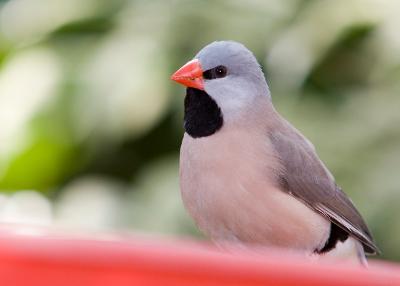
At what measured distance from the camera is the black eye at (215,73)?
5.29ft

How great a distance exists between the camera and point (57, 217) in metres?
3.08

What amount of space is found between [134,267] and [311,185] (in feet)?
4.56

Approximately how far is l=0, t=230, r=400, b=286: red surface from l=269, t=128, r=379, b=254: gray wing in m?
1.28

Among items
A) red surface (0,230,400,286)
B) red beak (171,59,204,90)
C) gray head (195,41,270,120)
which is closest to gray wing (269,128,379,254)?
gray head (195,41,270,120)

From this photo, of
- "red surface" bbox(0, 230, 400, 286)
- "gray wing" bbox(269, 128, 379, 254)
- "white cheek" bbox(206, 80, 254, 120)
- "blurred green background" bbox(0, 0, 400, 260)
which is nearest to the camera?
"red surface" bbox(0, 230, 400, 286)

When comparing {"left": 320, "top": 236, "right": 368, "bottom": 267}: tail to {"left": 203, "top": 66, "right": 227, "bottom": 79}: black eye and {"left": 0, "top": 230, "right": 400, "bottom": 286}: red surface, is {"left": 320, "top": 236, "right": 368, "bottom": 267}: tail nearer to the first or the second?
{"left": 203, "top": 66, "right": 227, "bottom": 79}: black eye

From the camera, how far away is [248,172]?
5.26 feet

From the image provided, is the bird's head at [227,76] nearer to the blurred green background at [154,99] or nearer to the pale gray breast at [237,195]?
the pale gray breast at [237,195]

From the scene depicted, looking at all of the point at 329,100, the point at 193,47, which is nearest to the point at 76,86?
the point at 193,47

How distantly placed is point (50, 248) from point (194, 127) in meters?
1.22

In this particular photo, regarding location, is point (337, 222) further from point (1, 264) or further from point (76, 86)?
point (76, 86)

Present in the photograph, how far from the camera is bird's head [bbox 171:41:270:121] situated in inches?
62.9

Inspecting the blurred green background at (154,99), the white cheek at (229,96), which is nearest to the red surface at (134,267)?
the white cheek at (229,96)

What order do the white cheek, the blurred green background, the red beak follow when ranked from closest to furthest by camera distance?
the red beak → the white cheek → the blurred green background
